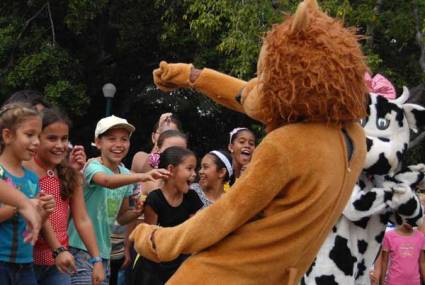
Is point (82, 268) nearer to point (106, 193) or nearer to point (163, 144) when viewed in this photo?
point (106, 193)

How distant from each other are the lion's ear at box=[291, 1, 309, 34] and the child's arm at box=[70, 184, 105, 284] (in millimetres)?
2457

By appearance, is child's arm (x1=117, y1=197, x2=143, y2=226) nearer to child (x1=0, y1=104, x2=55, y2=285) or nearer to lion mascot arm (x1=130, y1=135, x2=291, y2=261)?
child (x1=0, y1=104, x2=55, y2=285)

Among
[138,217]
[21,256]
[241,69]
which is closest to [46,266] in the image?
[21,256]

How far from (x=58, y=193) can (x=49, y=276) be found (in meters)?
0.56

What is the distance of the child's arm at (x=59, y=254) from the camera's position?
4.66 meters

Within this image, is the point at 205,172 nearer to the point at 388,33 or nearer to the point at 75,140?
the point at 388,33

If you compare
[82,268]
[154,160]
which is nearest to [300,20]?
[82,268]

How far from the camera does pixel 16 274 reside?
4.57 meters

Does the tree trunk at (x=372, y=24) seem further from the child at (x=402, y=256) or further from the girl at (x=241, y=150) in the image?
the girl at (x=241, y=150)

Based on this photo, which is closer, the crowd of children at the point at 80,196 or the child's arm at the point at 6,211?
the child's arm at the point at 6,211

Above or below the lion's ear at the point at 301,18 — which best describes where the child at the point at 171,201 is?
below

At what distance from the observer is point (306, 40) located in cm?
→ 333

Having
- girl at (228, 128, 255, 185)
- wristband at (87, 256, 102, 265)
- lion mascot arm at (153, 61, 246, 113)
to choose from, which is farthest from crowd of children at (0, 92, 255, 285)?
lion mascot arm at (153, 61, 246, 113)

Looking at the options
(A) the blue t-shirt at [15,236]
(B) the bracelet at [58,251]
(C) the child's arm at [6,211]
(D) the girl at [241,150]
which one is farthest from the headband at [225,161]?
(C) the child's arm at [6,211]
